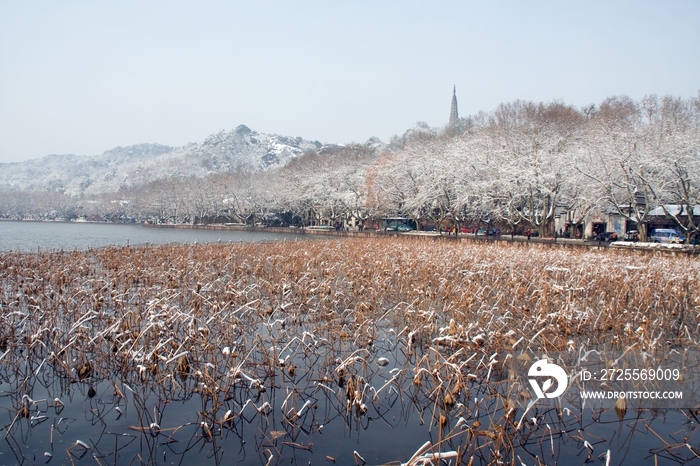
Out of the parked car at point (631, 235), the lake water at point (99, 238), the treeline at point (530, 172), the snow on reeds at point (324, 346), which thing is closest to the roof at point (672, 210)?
the treeline at point (530, 172)

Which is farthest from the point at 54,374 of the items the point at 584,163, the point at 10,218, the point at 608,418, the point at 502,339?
the point at 10,218

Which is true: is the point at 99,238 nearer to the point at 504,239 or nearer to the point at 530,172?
the point at 504,239

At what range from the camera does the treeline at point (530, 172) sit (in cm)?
2578

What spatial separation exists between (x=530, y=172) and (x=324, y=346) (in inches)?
1077

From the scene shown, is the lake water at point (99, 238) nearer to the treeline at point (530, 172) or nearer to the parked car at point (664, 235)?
the treeline at point (530, 172)

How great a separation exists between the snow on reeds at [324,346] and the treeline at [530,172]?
1572 cm

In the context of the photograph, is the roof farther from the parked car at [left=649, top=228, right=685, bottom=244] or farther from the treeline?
the parked car at [left=649, top=228, right=685, bottom=244]

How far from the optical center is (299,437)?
4.88 meters

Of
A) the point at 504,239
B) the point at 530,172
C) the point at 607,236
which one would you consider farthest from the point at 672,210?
the point at 504,239

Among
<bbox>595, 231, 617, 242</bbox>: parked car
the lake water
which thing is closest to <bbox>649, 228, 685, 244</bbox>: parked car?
<bbox>595, 231, 617, 242</bbox>: parked car

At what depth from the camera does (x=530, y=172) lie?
31.0 meters

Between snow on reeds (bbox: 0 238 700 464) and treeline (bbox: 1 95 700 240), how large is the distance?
51.6 ft

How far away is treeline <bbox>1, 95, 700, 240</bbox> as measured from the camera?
25.8 m

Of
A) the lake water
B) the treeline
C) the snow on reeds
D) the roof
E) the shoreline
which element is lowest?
the snow on reeds
